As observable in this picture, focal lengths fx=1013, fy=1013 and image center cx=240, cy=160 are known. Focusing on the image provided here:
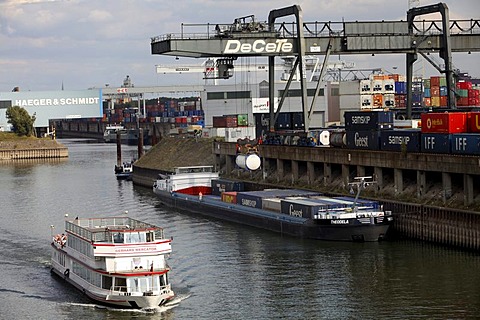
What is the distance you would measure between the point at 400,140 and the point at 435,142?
12.7 feet

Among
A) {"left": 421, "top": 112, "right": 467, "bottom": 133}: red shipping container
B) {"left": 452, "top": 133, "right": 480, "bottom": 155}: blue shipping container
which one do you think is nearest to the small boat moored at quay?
{"left": 421, "top": 112, "right": 467, "bottom": 133}: red shipping container

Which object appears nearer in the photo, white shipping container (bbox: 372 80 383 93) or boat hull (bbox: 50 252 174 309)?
boat hull (bbox: 50 252 174 309)

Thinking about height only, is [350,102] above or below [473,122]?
above

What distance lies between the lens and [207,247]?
6031cm

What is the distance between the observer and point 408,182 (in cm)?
6644

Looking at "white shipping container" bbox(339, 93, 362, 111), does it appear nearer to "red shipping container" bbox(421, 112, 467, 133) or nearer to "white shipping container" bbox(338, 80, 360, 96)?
"white shipping container" bbox(338, 80, 360, 96)

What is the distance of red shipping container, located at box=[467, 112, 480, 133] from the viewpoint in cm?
6197

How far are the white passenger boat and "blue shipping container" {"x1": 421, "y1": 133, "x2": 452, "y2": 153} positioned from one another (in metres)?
23.0

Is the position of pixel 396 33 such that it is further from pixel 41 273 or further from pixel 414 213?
pixel 41 273

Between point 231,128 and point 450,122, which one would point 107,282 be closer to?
point 450,122

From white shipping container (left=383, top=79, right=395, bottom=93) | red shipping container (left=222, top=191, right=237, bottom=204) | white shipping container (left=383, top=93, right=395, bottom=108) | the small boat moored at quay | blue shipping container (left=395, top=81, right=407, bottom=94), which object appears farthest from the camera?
Result: blue shipping container (left=395, top=81, right=407, bottom=94)

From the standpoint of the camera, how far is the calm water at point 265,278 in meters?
43.8

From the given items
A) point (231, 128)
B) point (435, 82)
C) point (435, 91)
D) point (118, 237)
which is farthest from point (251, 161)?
point (435, 82)

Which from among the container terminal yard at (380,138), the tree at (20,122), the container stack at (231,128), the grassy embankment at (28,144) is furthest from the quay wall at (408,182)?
the tree at (20,122)
